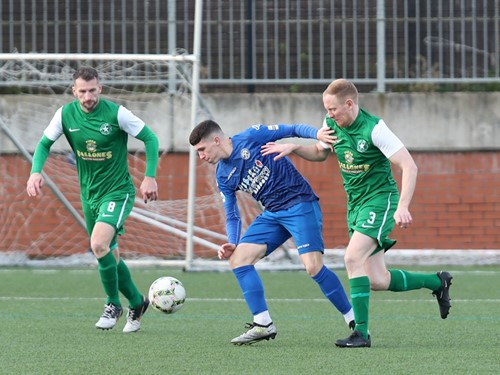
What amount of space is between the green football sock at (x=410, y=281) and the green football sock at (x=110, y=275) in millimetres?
1896

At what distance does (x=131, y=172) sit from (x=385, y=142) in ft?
22.1

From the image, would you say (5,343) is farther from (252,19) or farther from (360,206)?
(252,19)

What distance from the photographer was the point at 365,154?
719cm

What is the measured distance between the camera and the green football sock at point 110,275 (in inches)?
324

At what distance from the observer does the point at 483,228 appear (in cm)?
1409

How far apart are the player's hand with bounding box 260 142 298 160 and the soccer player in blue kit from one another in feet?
0.50

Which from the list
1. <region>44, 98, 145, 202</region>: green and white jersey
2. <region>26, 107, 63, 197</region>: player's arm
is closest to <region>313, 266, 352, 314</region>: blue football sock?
<region>44, 98, 145, 202</region>: green and white jersey

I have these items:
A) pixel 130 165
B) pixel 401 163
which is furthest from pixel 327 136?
pixel 130 165

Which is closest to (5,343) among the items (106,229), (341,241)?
(106,229)

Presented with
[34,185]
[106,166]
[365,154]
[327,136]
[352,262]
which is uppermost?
[327,136]

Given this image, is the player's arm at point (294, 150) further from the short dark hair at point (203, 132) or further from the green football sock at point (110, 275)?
the green football sock at point (110, 275)

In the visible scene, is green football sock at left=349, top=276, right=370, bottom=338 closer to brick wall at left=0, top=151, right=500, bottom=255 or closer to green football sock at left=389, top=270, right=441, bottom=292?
green football sock at left=389, top=270, right=441, bottom=292

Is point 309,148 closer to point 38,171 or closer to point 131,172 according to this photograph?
point 38,171

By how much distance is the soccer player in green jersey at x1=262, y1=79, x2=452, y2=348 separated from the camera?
279 inches
